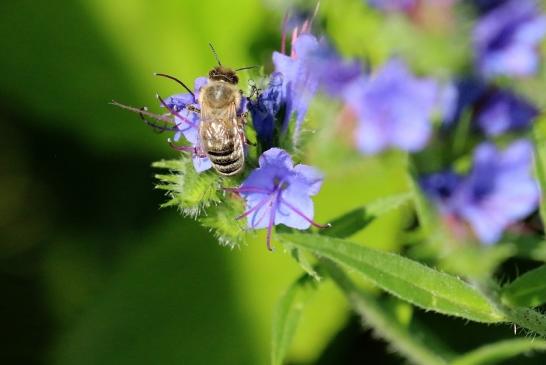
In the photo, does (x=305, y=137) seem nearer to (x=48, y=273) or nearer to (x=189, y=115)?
(x=189, y=115)

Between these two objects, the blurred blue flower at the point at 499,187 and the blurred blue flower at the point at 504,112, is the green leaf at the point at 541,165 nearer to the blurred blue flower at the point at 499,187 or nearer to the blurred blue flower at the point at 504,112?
the blurred blue flower at the point at 504,112

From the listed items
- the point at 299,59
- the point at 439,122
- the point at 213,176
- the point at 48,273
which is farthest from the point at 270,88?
the point at 48,273

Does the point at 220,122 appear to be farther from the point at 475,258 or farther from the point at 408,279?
the point at 475,258

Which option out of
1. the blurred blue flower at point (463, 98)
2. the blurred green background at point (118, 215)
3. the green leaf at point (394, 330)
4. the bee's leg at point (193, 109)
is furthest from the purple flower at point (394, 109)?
the blurred green background at point (118, 215)

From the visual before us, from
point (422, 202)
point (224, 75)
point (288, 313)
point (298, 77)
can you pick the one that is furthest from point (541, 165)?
point (224, 75)

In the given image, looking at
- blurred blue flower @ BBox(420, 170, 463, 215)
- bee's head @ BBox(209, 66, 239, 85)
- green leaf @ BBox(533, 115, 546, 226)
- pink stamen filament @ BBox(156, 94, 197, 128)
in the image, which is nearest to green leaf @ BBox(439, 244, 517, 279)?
blurred blue flower @ BBox(420, 170, 463, 215)
